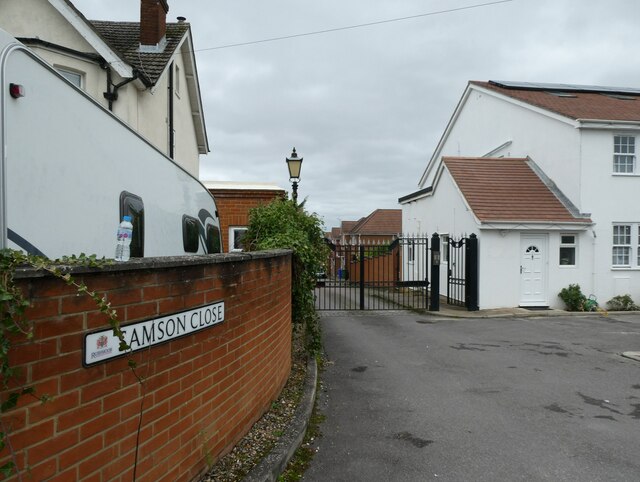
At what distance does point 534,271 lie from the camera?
15.6 meters

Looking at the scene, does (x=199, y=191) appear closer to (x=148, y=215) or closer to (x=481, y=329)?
(x=148, y=215)

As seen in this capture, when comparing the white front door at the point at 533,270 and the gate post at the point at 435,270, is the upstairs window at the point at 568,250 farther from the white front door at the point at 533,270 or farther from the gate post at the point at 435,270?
the gate post at the point at 435,270

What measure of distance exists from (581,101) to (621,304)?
8604 mm

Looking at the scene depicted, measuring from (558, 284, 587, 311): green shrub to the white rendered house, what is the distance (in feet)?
41.9

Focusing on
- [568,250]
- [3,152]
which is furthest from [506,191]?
[3,152]

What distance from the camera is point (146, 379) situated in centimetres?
281

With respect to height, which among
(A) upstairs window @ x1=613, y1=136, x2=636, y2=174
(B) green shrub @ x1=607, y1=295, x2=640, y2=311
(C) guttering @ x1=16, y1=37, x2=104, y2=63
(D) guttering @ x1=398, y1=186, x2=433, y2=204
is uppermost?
(C) guttering @ x1=16, y1=37, x2=104, y2=63

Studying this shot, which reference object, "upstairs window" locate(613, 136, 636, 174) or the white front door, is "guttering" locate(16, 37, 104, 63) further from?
"upstairs window" locate(613, 136, 636, 174)

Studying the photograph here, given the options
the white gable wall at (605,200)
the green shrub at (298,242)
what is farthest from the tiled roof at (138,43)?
the white gable wall at (605,200)

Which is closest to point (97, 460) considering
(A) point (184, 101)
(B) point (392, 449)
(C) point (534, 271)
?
(B) point (392, 449)

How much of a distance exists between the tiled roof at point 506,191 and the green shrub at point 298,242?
26.8ft

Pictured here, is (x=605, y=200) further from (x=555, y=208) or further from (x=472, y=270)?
(x=472, y=270)

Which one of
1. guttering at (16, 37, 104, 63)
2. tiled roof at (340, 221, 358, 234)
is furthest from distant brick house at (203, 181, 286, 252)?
tiled roof at (340, 221, 358, 234)

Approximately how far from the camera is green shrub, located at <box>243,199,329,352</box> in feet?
23.9
